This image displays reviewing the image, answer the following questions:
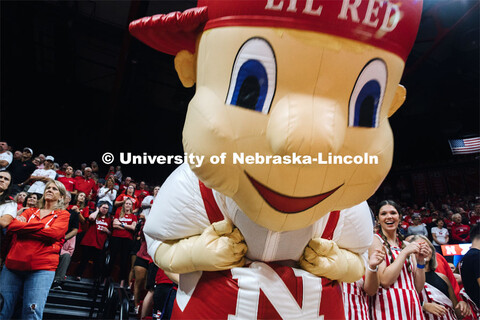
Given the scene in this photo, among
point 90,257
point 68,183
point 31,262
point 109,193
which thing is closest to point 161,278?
point 31,262

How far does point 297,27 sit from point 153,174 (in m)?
12.6

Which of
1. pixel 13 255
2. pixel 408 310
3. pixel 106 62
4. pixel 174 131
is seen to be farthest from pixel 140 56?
pixel 408 310

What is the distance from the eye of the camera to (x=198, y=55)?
1301mm

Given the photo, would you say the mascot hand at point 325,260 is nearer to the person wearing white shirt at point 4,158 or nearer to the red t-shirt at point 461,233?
the person wearing white shirt at point 4,158

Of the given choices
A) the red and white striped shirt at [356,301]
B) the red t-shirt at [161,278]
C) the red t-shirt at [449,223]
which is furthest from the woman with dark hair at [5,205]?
the red t-shirt at [449,223]

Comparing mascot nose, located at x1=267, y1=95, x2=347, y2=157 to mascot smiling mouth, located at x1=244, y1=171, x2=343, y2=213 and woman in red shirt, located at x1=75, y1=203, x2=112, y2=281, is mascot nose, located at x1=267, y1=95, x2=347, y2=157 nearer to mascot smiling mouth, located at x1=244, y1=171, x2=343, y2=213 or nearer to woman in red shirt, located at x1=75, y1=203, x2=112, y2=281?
mascot smiling mouth, located at x1=244, y1=171, x2=343, y2=213

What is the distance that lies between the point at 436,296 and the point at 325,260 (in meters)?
1.54

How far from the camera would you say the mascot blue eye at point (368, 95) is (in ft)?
3.81

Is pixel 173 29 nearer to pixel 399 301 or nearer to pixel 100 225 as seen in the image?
pixel 399 301

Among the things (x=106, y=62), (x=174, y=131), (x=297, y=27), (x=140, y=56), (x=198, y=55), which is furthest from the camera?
(x=174, y=131)

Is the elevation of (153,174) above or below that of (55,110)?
below

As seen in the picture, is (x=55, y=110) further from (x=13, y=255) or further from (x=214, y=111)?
(x=214, y=111)

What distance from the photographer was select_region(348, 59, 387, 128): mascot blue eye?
45.7 inches

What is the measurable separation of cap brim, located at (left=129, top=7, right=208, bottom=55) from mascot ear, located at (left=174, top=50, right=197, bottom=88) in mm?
19
